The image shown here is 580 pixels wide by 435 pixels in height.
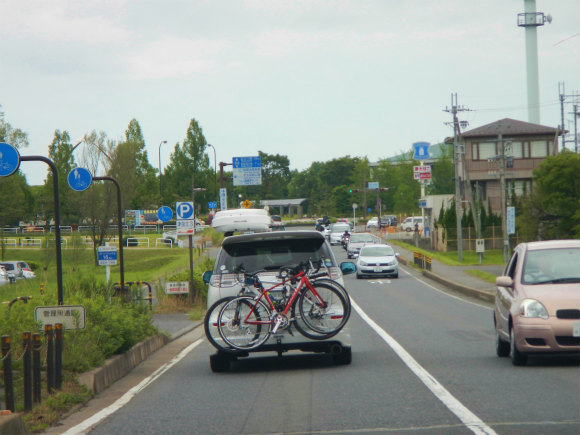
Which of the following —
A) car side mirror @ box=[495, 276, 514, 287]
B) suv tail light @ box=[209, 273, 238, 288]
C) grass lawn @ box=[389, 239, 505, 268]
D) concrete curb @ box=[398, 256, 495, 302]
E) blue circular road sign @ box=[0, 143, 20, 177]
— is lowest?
grass lawn @ box=[389, 239, 505, 268]

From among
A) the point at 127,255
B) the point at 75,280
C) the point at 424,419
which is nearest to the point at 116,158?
the point at 127,255

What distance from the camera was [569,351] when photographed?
10.3 meters

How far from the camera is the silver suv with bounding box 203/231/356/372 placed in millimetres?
11000

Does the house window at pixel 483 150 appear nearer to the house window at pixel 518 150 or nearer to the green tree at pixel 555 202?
the house window at pixel 518 150

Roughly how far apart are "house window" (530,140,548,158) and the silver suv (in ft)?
209

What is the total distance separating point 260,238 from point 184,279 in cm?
1565

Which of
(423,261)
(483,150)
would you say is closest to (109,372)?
(423,261)

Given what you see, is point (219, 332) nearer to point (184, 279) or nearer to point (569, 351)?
point (569, 351)

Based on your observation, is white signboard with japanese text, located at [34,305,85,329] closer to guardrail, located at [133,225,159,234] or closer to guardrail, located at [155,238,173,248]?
guardrail, located at [155,238,173,248]

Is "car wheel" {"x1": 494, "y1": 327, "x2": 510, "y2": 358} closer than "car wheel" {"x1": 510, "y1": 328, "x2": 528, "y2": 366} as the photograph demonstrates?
No

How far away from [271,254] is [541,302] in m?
3.67

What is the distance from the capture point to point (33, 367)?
8.98 m

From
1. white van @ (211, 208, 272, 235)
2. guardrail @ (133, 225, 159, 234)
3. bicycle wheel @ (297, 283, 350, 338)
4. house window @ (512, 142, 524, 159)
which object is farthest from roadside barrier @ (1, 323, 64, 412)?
guardrail @ (133, 225, 159, 234)

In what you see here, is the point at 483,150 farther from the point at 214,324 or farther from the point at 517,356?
the point at 214,324
